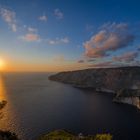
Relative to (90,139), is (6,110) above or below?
below

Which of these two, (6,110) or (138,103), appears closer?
(6,110)

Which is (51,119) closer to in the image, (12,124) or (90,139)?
(12,124)

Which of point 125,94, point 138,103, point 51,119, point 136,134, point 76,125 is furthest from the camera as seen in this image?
point 125,94

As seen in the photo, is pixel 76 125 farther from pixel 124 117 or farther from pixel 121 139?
pixel 124 117

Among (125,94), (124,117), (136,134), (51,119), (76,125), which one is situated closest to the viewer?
(136,134)

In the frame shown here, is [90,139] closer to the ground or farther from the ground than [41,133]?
farther from the ground

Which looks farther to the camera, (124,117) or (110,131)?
(124,117)

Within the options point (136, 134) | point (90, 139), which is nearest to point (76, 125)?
point (136, 134)

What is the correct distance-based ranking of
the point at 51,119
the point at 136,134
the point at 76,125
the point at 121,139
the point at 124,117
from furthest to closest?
the point at 124,117 < the point at 51,119 < the point at 76,125 < the point at 136,134 < the point at 121,139

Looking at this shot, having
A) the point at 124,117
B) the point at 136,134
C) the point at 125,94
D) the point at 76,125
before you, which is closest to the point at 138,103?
the point at 125,94
